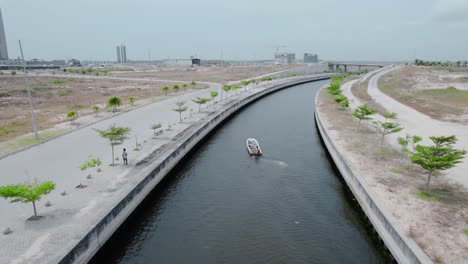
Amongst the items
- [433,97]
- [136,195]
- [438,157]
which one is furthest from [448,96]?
[136,195]

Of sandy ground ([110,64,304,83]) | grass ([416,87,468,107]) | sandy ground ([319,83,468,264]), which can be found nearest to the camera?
sandy ground ([319,83,468,264])

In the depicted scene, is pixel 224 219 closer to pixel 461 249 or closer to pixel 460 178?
pixel 461 249

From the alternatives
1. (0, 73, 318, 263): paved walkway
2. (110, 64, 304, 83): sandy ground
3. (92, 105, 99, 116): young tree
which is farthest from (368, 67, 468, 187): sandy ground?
(110, 64, 304, 83): sandy ground

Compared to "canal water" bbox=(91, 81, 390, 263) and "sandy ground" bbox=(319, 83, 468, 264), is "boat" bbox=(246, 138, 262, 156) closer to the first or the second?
"canal water" bbox=(91, 81, 390, 263)

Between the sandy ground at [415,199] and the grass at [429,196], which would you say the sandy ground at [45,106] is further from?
the grass at [429,196]

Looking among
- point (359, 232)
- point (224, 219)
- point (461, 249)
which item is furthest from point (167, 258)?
point (461, 249)
